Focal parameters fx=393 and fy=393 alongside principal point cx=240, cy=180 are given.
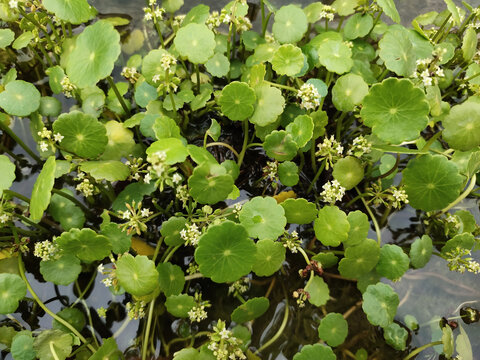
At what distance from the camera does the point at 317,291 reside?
6.54 feet

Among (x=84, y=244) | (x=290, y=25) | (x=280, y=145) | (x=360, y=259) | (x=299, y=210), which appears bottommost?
(x=360, y=259)

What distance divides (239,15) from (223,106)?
66cm

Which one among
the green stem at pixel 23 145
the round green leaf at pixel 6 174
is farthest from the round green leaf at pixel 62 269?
the green stem at pixel 23 145

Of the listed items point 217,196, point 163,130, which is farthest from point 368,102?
point 163,130

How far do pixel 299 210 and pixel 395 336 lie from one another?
0.83 meters

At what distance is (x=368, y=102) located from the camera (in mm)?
1833

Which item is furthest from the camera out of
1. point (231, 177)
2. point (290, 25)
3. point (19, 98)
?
point (290, 25)

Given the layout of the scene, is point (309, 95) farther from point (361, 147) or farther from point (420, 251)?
point (420, 251)

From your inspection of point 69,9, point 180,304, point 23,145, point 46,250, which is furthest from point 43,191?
point 69,9

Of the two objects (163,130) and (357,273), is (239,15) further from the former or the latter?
(357,273)

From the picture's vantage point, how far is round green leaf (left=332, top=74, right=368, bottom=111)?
6.75 ft

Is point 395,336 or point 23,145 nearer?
point 395,336

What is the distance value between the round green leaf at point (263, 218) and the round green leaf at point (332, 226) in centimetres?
23

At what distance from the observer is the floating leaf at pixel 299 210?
6.25 feet
